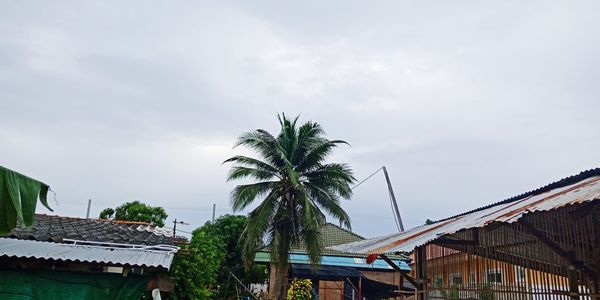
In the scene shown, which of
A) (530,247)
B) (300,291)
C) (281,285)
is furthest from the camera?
(281,285)

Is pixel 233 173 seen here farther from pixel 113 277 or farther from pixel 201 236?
pixel 113 277

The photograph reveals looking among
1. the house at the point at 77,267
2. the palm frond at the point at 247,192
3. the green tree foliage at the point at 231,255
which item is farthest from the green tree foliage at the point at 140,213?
the house at the point at 77,267

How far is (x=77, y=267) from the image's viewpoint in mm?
6855

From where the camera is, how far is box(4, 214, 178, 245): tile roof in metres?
7.79

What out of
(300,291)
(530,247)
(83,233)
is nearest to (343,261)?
(300,291)

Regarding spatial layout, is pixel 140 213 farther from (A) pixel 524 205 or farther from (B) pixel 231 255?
(A) pixel 524 205

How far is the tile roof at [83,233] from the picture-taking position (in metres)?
7.79

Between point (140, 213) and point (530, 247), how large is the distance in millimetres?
18510

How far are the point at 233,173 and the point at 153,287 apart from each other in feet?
37.5

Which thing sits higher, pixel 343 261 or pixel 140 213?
pixel 140 213

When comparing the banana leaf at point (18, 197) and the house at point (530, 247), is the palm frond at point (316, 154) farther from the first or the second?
the banana leaf at point (18, 197)

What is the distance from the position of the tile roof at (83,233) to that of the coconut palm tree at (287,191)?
23.9 ft

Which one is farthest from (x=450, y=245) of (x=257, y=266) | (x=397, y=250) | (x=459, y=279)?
(x=257, y=266)

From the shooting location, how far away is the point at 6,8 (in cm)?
788
